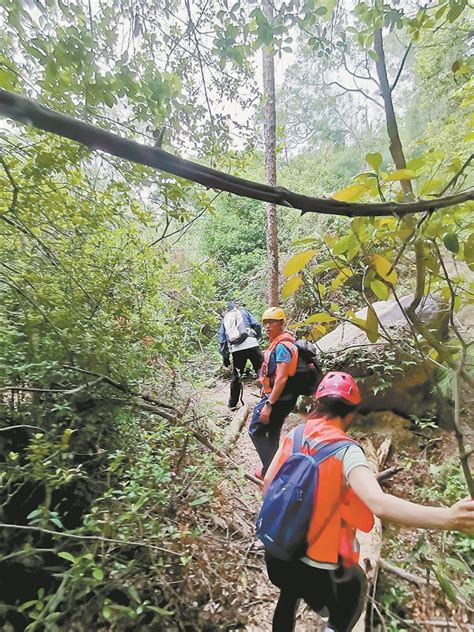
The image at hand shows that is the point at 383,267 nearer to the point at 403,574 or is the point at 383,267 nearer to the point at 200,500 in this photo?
the point at 200,500

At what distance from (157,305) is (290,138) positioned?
16.4 m

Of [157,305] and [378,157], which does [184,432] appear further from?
[378,157]

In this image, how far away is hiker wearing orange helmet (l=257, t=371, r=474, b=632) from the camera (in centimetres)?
168

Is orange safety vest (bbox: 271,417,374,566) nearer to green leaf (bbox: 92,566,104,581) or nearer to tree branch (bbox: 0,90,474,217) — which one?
green leaf (bbox: 92,566,104,581)

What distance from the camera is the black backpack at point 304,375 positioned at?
363cm

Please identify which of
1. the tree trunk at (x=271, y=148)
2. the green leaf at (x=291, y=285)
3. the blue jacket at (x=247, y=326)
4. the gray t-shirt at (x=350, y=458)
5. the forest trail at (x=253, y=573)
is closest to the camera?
the green leaf at (x=291, y=285)

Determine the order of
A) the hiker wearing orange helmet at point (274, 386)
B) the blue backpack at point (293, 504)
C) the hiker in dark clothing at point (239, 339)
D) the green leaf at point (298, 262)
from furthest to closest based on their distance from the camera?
the hiker in dark clothing at point (239, 339) < the hiker wearing orange helmet at point (274, 386) < the blue backpack at point (293, 504) < the green leaf at point (298, 262)

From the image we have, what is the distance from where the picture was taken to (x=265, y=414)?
12.2 ft

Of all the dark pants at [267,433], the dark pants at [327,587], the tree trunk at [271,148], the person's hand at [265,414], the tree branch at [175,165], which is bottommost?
the dark pants at [327,587]

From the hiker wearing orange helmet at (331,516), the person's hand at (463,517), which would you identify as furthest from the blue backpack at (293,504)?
the person's hand at (463,517)

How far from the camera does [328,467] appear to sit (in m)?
1.69

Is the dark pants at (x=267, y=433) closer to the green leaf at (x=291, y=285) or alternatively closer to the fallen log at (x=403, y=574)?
the fallen log at (x=403, y=574)

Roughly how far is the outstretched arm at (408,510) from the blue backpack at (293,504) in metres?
0.19

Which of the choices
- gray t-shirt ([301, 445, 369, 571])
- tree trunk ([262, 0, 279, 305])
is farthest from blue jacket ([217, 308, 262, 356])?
gray t-shirt ([301, 445, 369, 571])
